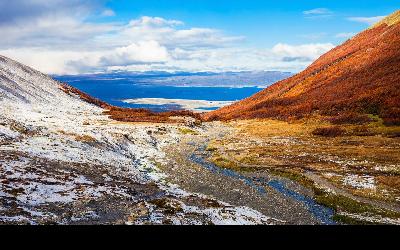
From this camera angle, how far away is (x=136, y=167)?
148 ft

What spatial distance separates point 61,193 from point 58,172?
6.00 meters

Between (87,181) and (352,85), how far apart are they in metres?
77.2

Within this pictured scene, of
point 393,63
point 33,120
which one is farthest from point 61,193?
point 393,63

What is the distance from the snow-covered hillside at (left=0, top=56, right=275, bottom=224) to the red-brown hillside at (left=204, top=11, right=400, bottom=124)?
134 ft

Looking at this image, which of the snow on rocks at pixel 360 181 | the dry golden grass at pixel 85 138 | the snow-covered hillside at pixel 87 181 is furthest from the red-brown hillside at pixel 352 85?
the dry golden grass at pixel 85 138

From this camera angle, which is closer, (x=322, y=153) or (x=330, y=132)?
(x=322, y=153)

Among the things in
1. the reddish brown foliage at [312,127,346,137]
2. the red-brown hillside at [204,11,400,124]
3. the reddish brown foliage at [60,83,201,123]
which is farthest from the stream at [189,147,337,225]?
the red-brown hillside at [204,11,400,124]

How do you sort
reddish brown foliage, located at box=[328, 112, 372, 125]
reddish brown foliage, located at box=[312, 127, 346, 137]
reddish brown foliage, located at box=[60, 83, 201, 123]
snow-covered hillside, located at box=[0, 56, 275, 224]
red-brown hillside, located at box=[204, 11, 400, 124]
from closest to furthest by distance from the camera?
snow-covered hillside, located at box=[0, 56, 275, 224] → reddish brown foliage, located at box=[312, 127, 346, 137] → reddish brown foliage, located at box=[328, 112, 372, 125] → red-brown hillside, located at box=[204, 11, 400, 124] → reddish brown foliage, located at box=[60, 83, 201, 123]

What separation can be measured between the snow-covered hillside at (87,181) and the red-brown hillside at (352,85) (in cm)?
4098

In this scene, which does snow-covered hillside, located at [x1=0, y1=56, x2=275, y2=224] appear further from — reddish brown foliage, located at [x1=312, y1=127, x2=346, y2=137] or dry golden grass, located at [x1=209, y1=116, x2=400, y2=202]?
reddish brown foliage, located at [x1=312, y1=127, x2=346, y2=137]

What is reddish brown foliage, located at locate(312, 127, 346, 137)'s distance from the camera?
6844cm

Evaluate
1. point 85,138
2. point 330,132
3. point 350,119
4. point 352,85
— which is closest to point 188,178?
point 85,138

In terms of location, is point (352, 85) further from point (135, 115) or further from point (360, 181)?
point (360, 181)

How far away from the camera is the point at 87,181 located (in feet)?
111
